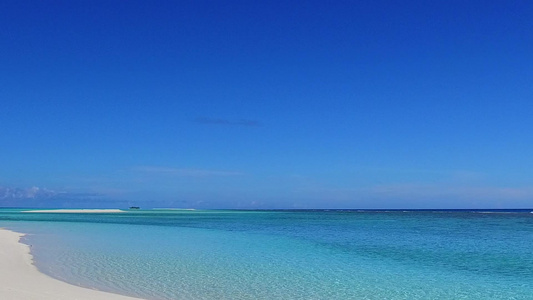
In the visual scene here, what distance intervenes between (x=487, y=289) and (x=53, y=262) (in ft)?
53.0

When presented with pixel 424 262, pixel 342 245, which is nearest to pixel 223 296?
pixel 424 262

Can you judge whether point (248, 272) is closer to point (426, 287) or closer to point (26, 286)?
point (426, 287)

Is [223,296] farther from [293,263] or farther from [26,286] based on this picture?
[293,263]

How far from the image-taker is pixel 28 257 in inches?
773

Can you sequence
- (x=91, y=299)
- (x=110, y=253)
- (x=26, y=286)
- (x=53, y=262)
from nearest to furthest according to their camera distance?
(x=91, y=299) → (x=26, y=286) → (x=53, y=262) → (x=110, y=253)

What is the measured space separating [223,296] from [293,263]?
715 centimetres

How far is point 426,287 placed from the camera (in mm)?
14156

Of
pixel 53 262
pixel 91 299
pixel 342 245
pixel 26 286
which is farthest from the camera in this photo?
pixel 342 245

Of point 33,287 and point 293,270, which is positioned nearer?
point 33,287

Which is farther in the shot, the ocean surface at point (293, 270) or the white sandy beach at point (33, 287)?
A: the ocean surface at point (293, 270)

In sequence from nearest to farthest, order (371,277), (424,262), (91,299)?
(91,299) → (371,277) → (424,262)

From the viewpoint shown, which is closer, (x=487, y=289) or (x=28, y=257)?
(x=487, y=289)

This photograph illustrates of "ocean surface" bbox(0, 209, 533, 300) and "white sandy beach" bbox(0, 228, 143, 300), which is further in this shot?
"ocean surface" bbox(0, 209, 533, 300)

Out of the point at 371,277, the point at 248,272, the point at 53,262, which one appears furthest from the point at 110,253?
the point at 371,277
